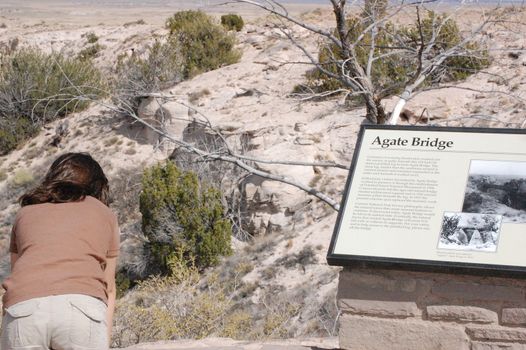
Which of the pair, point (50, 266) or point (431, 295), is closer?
point (50, 266)

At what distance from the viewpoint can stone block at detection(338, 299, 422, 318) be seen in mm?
4938

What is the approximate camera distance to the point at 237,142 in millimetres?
18219

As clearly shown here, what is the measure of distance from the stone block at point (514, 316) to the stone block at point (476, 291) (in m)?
0.05

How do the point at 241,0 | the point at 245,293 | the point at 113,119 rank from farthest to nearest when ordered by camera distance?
the point at 113,119 < the point at 245,293 < the point at 241,0

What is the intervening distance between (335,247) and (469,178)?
830 millimetres

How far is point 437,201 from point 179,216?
37.1 feet

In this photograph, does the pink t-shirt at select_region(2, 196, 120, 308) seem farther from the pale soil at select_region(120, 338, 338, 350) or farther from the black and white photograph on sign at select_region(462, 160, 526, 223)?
the pale soil at select_region(120, 338, 338, 350)

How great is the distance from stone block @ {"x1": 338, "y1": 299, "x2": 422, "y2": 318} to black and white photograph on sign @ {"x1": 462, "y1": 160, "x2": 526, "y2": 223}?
623 mm

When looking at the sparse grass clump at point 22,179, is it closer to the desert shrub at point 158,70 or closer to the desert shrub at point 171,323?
the desert shrub at point 158,70

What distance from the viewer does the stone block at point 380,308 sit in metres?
4.94

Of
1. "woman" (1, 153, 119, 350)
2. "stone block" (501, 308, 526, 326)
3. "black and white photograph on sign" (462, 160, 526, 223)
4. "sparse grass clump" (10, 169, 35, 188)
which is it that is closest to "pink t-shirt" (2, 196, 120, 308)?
"woman" (1, 153, 119, 350)

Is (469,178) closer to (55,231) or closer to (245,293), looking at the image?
(55,231)

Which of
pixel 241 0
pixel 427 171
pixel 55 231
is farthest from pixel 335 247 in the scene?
pixel 241 0

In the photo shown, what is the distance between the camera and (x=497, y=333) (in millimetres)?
4816
